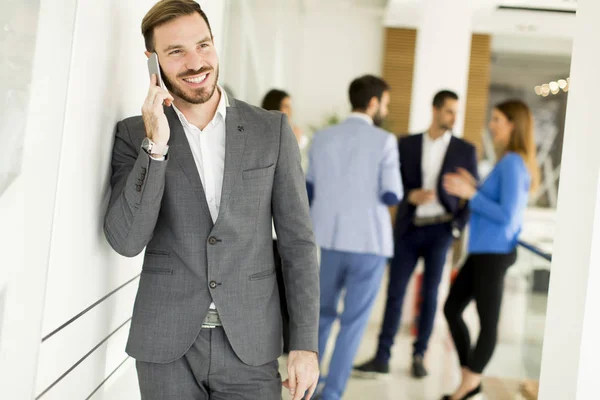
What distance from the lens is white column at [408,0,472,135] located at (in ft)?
27.8

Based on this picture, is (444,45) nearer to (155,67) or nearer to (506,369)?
(506,369)

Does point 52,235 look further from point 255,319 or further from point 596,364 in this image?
point 596,364

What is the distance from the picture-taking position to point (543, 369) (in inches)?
102

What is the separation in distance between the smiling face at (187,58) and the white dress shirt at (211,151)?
0.24 feet

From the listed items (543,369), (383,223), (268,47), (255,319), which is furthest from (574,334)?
(268,47)

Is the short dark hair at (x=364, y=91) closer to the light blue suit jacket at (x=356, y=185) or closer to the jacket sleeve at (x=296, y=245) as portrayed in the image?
the light blue suit jacket at (x=356, y=185)

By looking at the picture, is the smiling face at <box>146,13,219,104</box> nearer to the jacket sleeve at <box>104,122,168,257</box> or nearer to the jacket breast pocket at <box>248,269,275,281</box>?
the jacket sleeve at <box>104,122,168,257</box>

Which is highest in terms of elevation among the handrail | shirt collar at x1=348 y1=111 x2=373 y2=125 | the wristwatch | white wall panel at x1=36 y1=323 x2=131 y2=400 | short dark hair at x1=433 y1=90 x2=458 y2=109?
short dark hair at x1=433 y1=90 x2=458 y2=109

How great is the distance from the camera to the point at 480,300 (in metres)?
4.41

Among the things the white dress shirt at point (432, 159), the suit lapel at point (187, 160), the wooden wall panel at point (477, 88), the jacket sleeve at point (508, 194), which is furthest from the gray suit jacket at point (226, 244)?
the wooden wall panel at point (477, 88)

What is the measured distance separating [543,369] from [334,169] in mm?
2162

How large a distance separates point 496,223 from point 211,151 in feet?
8.96

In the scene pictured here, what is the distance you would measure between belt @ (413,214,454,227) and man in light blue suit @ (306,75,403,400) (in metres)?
0.76

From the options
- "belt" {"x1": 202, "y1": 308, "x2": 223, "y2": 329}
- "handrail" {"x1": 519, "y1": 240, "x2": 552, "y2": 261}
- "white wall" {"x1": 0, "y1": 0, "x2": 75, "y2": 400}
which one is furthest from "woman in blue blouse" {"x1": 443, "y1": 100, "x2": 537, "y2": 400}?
"white wall" {"x1": 0, "y1": 0, "x2": 75, "y2": 400}
